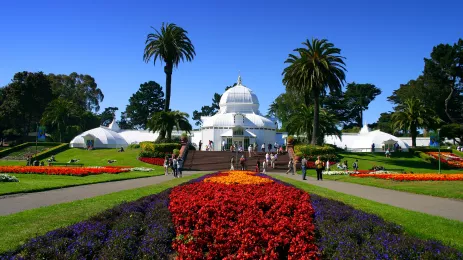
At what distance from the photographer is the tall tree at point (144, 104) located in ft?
323

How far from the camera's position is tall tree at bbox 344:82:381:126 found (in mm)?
95250

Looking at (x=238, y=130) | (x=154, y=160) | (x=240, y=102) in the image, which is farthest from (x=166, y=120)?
(x=240, y=102)

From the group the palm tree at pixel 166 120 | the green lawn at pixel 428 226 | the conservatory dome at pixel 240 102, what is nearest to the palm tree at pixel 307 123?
the palm tree at pixel 166 120

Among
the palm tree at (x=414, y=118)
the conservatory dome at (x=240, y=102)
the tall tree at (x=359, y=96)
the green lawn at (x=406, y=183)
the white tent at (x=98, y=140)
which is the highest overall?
the tall tree at (x=359, y=96)

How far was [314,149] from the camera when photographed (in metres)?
40.0

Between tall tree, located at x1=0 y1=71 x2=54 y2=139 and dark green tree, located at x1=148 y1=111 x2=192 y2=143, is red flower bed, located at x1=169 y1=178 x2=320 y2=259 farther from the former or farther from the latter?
tall tree, located at x1=0 y1=71 x2=54 y2=139

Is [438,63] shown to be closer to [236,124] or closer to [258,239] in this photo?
[236,124]

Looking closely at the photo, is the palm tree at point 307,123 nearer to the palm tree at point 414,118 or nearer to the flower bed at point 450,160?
the palm tree at point 414,118

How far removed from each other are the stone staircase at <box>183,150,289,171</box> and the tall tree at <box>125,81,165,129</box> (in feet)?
185

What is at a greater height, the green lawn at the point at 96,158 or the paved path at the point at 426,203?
the green lawn at the point at 96,158

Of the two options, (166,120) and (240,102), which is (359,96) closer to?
(240,102)

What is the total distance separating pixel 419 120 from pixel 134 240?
51587 millimetres

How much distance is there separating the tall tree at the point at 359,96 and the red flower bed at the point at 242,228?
3523 inches

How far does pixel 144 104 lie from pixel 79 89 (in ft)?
60.2
